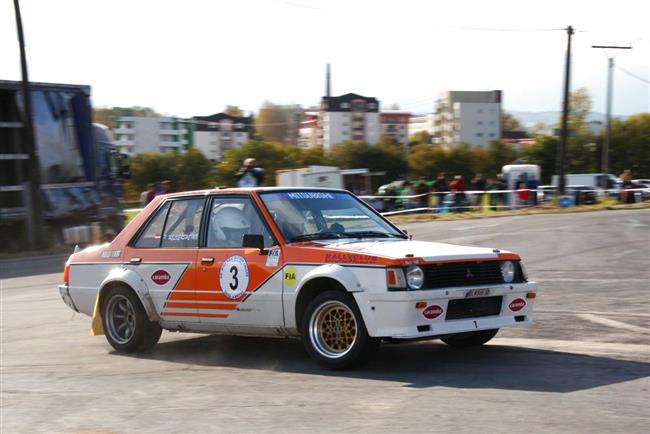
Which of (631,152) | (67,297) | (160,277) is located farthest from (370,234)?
(631,152)

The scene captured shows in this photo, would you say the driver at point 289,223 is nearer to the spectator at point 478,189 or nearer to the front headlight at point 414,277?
the front headlight at point 414,277

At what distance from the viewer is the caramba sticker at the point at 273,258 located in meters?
7.49

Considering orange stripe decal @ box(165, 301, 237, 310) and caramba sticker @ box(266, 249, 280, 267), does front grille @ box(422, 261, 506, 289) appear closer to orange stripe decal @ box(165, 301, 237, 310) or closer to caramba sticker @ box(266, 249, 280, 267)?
caramba sticker @ box(266, 249, 280, 267)

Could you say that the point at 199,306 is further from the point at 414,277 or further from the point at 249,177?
the point at 249,177

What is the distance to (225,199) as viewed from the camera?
324 inches

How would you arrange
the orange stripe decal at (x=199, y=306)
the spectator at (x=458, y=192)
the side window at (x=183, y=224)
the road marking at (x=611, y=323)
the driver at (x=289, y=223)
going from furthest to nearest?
the spectator at (x=458, y=192) < the road marking at (x=611, y=323) < the side window at (x=183, y=224) < the orange stripe decal at (x=199, y=306) < the driver at (x=289, y=223)

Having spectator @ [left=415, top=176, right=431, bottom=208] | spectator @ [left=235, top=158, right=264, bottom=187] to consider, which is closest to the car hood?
spectator @ [left=235, top=158, right=264, bottom=187]

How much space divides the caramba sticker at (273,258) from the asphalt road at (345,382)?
865mm

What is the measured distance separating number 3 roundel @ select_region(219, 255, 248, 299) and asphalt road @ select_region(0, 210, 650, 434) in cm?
64

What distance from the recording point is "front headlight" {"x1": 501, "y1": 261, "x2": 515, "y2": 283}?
24.2ft

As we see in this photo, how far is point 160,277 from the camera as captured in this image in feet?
27.6

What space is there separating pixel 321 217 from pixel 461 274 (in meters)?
1.48

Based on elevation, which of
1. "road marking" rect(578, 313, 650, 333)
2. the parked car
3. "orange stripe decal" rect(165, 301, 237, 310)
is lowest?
the parked car

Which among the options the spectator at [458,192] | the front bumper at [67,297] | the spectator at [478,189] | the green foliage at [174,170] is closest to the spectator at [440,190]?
the spectator at [458,192]
